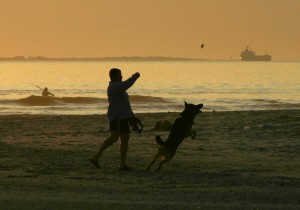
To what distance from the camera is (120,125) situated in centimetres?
1067

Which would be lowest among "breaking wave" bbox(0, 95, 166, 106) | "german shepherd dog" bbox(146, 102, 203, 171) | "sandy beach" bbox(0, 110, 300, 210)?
"breaking wave" bbox(0, 95, 166, 106)

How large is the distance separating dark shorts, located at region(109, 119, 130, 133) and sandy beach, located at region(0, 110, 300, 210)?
0.64 m

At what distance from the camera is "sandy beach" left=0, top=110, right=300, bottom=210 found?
26.1 feet

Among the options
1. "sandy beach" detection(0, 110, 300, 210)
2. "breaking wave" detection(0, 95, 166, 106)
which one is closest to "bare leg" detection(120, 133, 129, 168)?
"sandy beach" detection(0, 110, 300, 210)

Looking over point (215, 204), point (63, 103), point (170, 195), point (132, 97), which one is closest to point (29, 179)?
point (170, 195)

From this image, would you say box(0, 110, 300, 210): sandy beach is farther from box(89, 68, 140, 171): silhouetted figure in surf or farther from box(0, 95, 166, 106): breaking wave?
box(0, 95, 166, 106): breaking wave

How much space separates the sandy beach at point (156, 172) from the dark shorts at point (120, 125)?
0.64 meters

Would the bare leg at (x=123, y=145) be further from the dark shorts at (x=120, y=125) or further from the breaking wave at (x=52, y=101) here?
the breaking wave at (x=52, y=101)

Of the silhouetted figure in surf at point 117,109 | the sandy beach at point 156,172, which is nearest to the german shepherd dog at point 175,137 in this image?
the sandy beach at point 156,172

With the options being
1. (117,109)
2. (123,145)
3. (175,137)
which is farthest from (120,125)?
(175,137)

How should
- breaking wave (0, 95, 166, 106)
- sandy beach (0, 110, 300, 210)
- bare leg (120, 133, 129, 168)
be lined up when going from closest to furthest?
1. sandy beach (0, 110, 300, 210)
2. bare leg (120, 133, 129, 168)
3. breaking wave (0, 95, 166, 106)

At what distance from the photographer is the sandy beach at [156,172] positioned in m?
7.96

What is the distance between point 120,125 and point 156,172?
87 centimetres

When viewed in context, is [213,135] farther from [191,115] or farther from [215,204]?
[215,204]
